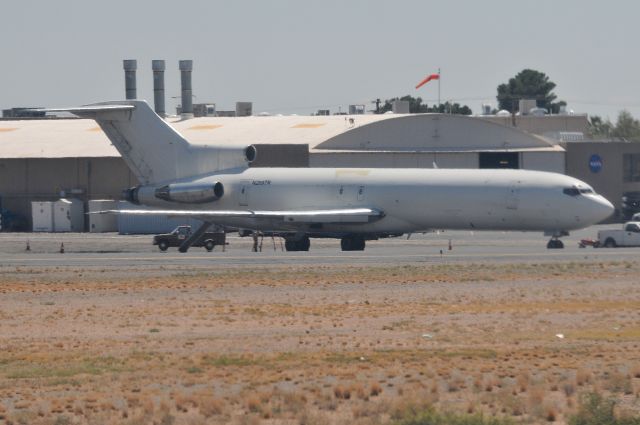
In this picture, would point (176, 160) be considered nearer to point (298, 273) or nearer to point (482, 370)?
point (298, 273)

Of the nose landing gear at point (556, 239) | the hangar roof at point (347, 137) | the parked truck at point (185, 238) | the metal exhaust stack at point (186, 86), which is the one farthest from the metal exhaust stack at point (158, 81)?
the nose landing gear at point (556, 239)

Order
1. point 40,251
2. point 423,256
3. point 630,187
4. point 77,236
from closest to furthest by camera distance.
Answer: point 423,256 → point 40,251 → point 77,236 → point 630,187

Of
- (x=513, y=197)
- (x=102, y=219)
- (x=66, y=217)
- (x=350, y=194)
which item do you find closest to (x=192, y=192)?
(x=350, y=194)

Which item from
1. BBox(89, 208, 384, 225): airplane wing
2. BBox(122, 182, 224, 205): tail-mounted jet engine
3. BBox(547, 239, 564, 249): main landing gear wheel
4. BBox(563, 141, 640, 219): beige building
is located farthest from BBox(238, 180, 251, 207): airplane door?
BBox(563, 141, 640, 219): beige building

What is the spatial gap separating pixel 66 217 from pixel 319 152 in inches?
693

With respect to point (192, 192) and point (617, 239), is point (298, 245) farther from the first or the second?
point (617, 239)

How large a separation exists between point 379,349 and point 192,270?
67.4 feet

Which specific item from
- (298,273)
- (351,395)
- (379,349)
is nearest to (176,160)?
(298,273)

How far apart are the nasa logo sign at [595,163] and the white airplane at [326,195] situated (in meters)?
31.6

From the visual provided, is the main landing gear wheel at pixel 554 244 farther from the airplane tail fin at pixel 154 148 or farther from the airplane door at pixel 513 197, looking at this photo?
the airplane tail fin at pixel 154 148

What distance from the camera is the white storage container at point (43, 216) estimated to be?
3403 inches

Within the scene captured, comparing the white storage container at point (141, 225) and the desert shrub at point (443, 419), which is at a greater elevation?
the white storage container at point (141, 225)

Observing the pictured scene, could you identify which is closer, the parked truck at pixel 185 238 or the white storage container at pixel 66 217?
the parked truck at pixel 185 238

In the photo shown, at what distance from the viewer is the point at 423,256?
52.8 m
